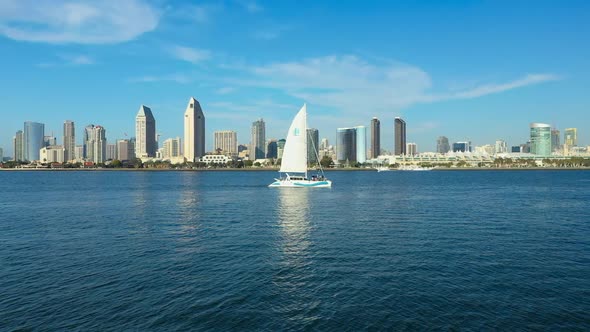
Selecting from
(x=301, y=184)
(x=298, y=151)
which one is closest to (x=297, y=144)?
(x=298, y=151)

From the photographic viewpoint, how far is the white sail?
9156 centimetres

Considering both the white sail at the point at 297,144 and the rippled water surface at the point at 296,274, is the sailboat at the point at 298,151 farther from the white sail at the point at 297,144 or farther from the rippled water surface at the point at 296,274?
the rippled water surface at the point at 296,274

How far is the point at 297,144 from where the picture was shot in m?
92.8

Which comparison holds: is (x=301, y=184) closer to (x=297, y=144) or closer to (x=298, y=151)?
(x=298, y=151)

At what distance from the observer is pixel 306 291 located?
21234 millimetres

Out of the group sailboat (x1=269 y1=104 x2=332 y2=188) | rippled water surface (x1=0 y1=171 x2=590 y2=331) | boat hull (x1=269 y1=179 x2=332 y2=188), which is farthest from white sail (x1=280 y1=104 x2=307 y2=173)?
rippled water surface (x1=0 y1=171 x2=590 y2=331)

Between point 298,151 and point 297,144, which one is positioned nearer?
point 297,144

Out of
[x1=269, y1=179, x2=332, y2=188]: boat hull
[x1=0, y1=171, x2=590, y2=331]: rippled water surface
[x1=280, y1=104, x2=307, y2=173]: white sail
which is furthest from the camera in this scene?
[x1=269, y1=179, x2=332, y2=188]: boat hull

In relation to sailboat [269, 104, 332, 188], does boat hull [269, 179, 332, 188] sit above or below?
below

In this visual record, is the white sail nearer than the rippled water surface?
No

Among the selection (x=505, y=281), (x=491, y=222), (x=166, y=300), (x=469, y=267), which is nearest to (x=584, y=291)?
(x=505, y=281)

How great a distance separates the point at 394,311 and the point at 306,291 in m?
4.61

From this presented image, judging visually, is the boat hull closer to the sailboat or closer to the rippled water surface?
the sailboat

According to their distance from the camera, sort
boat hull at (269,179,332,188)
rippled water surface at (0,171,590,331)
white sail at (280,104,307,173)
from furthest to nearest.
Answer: boat hull at (269,179,332,188)
white sail at (280,104,307,173)
rippled water surface at (0,171,590,331)
